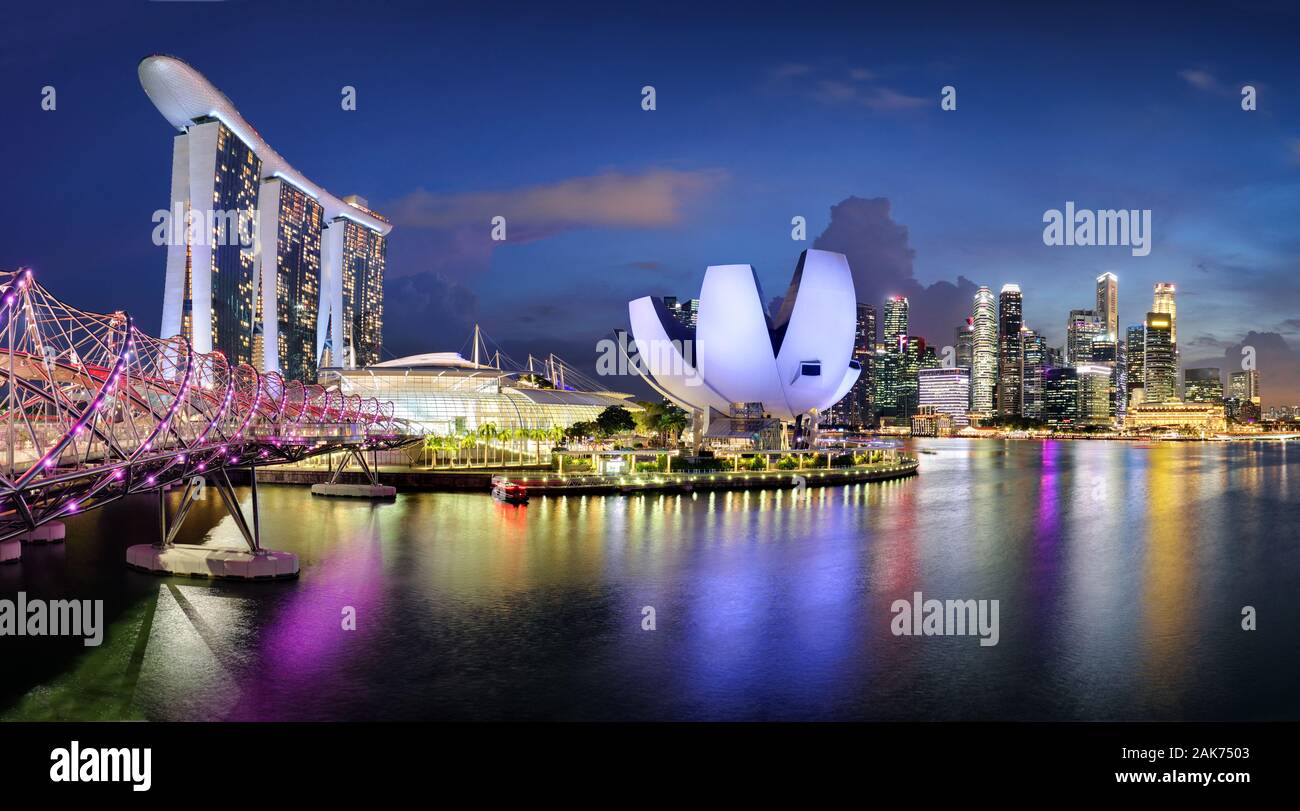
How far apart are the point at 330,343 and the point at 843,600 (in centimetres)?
7012

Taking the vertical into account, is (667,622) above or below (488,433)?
below

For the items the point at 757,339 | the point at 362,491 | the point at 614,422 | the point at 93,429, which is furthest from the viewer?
the point at 614,422

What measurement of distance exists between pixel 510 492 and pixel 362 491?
546 centimetres

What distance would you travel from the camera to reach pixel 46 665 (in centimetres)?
1049

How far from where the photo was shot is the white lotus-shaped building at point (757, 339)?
41.4 metres

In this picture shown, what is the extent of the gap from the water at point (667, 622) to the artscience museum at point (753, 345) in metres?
18.4

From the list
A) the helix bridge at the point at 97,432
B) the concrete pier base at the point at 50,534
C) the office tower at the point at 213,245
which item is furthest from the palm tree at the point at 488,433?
the concrete pier base at the point at 50,534

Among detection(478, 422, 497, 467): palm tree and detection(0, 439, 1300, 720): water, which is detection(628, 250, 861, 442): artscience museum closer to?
detection(478, 422, 497, 467): palm tree

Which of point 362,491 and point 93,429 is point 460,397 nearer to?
point 362,491

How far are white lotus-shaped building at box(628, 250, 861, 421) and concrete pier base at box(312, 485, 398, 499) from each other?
18385 millimetres

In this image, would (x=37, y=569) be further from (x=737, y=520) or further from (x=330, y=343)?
(x=330, y=343)

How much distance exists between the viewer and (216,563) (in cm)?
1515

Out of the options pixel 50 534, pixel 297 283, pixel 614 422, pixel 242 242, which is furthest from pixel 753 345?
pixel 297 283

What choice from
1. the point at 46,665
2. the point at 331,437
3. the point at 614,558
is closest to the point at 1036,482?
the point at 614,558
